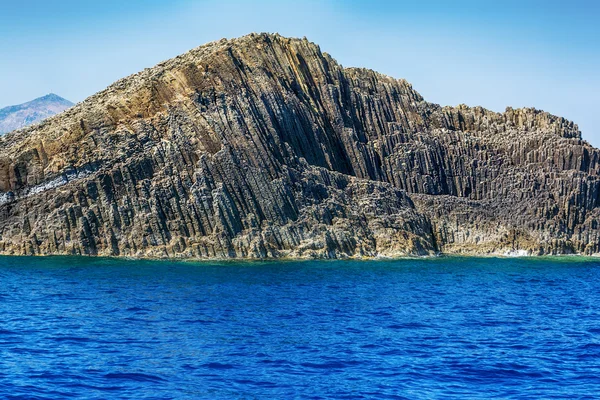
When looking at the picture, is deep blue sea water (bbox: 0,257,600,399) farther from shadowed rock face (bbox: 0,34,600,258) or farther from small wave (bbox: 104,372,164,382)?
shadowed rock face (bbox: 0,34,600,258)

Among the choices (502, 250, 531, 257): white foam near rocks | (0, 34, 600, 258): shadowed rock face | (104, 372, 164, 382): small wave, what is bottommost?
(104, 372, 164, 382): small wave

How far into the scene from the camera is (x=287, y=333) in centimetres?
4512

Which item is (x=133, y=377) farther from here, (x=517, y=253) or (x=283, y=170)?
(x=517, y=253)

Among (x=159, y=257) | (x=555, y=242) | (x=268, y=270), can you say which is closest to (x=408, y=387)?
(x=268, y=270)

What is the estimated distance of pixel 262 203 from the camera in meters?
84.2

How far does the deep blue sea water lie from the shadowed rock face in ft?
28.1

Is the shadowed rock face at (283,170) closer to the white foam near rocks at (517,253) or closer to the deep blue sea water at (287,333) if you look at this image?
the white foam near rocks at (517,253)

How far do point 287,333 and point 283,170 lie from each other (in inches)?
1689

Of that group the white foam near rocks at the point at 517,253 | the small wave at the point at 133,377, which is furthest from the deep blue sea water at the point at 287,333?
the white foam near rocks at the point at 517,253

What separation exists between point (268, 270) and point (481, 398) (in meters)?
40.4

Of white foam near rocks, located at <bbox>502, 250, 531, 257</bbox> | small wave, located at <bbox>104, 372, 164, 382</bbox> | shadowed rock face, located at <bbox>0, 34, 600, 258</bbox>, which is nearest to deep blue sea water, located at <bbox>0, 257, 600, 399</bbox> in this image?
small wave, located at <bbox>104, 372, 164, 382</bbox>

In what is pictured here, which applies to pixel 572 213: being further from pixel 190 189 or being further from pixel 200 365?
pixel 200 365

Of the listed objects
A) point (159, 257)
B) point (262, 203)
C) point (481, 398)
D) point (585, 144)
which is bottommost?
point (481, 398)

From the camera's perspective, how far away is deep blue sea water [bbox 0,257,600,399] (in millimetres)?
34906
